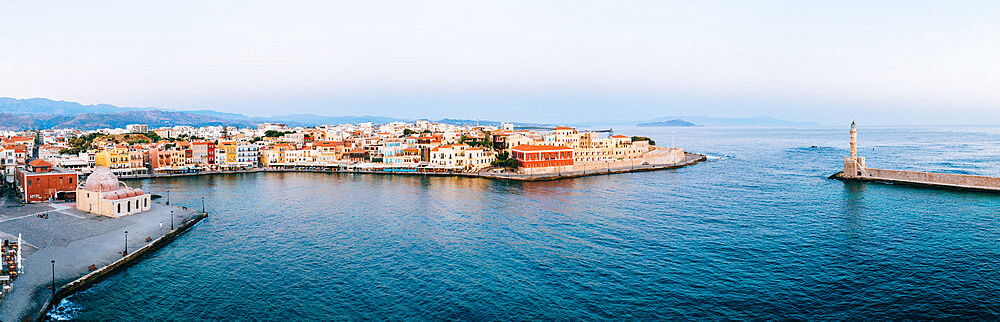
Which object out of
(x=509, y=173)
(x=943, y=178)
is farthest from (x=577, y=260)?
(x=943, y=178)

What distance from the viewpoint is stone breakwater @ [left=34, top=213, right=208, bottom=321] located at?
13555mm

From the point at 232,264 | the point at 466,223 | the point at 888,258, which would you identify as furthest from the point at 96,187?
the point at 888,258

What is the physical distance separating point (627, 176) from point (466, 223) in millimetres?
25274

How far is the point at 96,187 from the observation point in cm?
2492

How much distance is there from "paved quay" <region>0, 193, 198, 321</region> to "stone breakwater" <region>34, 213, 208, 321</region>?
17 cm

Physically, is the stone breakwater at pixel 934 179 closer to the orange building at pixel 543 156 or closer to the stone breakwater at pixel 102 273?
the orange building at pixel 543 156

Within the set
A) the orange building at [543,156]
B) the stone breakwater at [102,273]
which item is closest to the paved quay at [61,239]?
the stone breakwater at [102,273]

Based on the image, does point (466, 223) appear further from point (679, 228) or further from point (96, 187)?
point (96, 187)

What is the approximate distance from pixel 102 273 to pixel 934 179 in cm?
4445

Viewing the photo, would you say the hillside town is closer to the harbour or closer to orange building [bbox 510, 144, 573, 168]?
orange building [bbox 510, 144, 573, 168]

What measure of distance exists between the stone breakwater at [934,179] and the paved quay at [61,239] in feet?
143

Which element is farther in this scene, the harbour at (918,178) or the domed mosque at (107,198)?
the harbour at (918,178)

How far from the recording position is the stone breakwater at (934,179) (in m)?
32.3

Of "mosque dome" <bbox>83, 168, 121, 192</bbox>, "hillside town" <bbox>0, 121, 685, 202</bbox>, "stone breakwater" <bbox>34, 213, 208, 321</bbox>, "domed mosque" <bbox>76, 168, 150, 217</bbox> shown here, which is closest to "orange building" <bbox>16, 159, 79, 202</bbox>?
"domed mosque" <bbox>76, 168, 150, 217</bbox>
